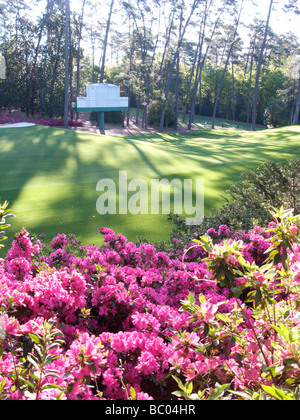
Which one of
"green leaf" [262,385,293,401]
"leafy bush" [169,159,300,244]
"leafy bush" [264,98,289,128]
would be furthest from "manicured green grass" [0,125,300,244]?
"leafy bush" [264,98,289,128]

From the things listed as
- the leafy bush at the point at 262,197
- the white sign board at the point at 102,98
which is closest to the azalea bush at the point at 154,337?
the leafy bush at the point at 262,197

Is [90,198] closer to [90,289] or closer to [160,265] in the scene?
[160,265]

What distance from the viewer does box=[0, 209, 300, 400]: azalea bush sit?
1576 millimetres

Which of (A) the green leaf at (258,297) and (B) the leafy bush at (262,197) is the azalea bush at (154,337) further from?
(B) the leafy bush at (262,197)

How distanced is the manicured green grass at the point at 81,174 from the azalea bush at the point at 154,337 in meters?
3.29

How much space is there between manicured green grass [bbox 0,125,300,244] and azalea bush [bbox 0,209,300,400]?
3.29 metres

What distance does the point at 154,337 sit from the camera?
2.12 metres

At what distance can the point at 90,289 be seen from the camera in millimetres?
2740

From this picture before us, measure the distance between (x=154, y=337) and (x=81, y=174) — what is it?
29.7 feet

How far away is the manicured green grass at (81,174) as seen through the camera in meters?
6.55

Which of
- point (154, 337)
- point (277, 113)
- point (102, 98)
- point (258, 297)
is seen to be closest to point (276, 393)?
point (258, 297)

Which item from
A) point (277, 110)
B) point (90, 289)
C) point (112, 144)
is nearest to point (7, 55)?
point (112, 144)

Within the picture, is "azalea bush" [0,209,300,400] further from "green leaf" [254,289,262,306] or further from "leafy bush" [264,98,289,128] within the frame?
"leafy bush" [264,98,289,128]

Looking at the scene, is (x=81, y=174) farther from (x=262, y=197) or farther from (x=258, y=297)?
(x=258, y=297)
